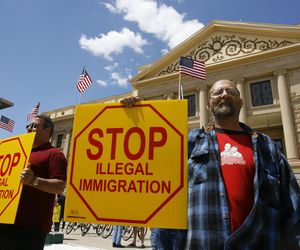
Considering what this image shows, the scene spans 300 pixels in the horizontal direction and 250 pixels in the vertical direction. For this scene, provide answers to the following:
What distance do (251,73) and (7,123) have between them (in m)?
17.7

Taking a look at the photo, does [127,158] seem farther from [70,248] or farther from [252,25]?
[252,25]

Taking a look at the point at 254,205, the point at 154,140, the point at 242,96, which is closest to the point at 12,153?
the point at 154,140

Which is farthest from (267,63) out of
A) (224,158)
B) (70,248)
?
(224,158)

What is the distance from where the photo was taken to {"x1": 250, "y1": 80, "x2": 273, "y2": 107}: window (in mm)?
21938

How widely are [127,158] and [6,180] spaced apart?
54.9 inches

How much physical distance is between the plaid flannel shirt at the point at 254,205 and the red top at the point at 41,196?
51.9 inches

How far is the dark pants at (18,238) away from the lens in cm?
248

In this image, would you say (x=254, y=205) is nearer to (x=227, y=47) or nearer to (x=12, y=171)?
(x=12, y=171)

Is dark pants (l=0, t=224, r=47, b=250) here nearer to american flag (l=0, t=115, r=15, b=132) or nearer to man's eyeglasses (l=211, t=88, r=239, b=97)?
man's eyeglasses (l=211, t=88, r=239, b=97)


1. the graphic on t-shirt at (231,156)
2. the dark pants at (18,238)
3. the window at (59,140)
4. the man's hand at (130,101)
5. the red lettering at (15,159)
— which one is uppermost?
the window at (59,140)

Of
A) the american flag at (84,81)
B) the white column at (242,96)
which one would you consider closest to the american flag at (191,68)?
the american flag at (84,81)

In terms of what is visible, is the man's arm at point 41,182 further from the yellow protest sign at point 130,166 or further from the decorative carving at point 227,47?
the decorative carving at point 227,47

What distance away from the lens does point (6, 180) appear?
8.79ft

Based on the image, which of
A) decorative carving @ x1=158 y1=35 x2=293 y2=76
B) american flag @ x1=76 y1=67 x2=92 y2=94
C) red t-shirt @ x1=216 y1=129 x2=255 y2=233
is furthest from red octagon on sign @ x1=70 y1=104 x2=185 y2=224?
decorative carving @ x1=158 y1=35 x2=293 y2=76
